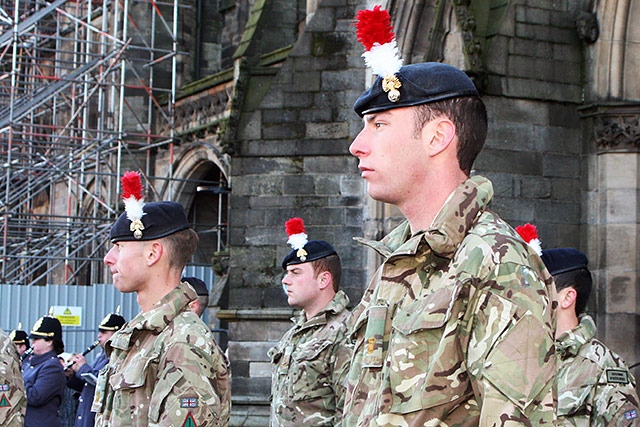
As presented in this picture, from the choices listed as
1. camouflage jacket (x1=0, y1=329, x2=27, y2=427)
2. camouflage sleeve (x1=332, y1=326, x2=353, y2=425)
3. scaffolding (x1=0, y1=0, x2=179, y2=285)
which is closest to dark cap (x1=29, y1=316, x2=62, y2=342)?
camouflage jacket (x1=0, y1=329, x2=27, y2=427)

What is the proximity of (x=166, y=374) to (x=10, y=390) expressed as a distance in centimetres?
332

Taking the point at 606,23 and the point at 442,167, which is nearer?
the point at 442,167

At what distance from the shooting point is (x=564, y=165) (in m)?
9.70

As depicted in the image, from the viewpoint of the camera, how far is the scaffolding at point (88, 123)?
2189cm

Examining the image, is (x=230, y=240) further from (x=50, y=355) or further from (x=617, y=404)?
(x=617, y=404)

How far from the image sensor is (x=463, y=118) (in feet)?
9.77

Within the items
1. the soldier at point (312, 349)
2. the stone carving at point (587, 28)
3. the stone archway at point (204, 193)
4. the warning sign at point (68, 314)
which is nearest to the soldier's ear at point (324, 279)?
the soldier at point (312, 349)

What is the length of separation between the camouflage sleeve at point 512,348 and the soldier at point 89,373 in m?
6.88

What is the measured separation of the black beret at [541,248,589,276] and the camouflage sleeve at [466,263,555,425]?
10.1ft

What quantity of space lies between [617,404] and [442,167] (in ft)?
8.84

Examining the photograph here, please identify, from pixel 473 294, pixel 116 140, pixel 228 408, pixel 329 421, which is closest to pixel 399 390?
pixel 473 294

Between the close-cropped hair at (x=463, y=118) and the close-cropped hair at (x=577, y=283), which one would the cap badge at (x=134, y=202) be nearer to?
the close-cropped hair at (x=577, y=283)

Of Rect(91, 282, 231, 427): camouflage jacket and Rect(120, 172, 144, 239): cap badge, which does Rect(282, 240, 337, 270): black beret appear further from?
Rect(91, 282, 231, 427): camouflage jacket

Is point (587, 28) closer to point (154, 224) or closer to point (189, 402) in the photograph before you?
point (154, 224)
